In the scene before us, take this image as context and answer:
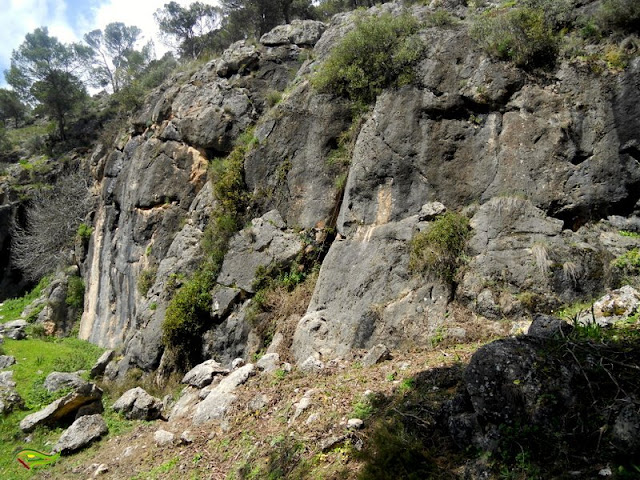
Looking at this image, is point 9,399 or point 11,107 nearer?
point 9,399

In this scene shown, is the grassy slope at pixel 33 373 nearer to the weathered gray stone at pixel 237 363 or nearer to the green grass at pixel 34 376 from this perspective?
the green grass at pixel 34 376

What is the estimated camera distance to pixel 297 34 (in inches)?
706

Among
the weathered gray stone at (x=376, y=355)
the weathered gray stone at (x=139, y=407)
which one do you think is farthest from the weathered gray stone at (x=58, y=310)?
the weathered gray stone at (x=376, y=355)

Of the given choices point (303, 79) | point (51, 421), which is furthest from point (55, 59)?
point (51, 421)

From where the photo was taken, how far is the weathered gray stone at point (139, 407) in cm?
966

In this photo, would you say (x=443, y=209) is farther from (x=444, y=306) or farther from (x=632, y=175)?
(x=632, y=175)

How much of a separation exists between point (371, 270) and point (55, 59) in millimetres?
47730

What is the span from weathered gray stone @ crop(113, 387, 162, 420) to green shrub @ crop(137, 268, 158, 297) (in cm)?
547

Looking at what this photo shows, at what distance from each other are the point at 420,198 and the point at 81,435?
9070 mm

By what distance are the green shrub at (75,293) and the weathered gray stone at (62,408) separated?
546 inches

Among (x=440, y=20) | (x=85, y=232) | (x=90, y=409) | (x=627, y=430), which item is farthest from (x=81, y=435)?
(x=85, y=232)

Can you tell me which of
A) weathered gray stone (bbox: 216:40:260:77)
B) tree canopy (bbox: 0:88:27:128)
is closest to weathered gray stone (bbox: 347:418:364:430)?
weathered gray stone (bbox: 216:40:260:77)

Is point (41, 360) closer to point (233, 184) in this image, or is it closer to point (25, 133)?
point (233, 184)

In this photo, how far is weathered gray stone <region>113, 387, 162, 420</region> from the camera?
9.66m
